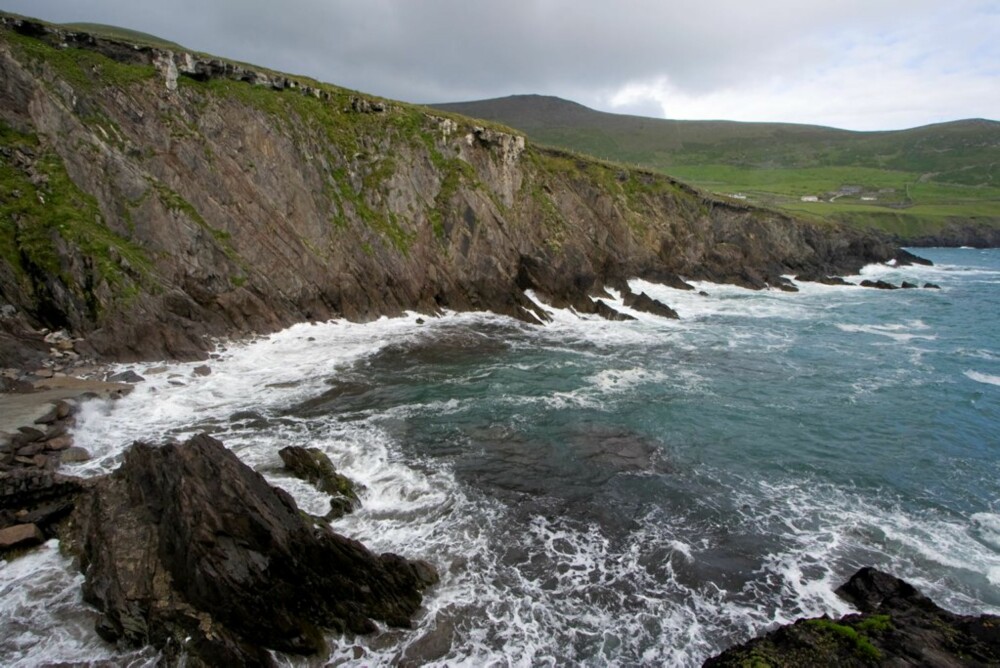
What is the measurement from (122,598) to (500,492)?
10518mm

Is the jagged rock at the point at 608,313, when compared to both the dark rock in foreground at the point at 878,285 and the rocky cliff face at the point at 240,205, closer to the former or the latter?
the rocky cliff face at the point at 240,205

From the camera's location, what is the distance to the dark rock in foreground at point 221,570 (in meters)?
11.8

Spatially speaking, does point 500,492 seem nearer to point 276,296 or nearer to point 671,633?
point 671,633

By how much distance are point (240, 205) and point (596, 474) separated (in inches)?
1195

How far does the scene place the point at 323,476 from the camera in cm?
1830

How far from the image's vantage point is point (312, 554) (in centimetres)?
1321

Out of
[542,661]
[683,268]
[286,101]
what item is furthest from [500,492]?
[683,268]

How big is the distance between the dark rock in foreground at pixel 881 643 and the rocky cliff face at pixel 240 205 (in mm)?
28126

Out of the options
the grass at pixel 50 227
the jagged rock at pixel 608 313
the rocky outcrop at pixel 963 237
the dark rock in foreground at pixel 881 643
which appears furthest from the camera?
the rocky outcrop at pixel 963 237

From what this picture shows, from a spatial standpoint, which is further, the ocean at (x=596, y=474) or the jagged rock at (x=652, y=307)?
the jagged rock at (x=652, y=307)

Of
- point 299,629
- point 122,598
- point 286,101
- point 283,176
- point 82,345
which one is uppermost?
point 286,101

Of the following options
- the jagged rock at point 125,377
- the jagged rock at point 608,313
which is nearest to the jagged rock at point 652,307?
the jagged rock at point 608,313

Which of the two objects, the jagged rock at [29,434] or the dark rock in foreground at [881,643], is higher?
the jagged rock at [29,434]

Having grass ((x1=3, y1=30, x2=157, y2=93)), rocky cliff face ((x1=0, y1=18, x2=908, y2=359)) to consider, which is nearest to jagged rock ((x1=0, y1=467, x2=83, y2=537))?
rocky cliff face ((x1=0, y1=18, x2=908, y2=359))
